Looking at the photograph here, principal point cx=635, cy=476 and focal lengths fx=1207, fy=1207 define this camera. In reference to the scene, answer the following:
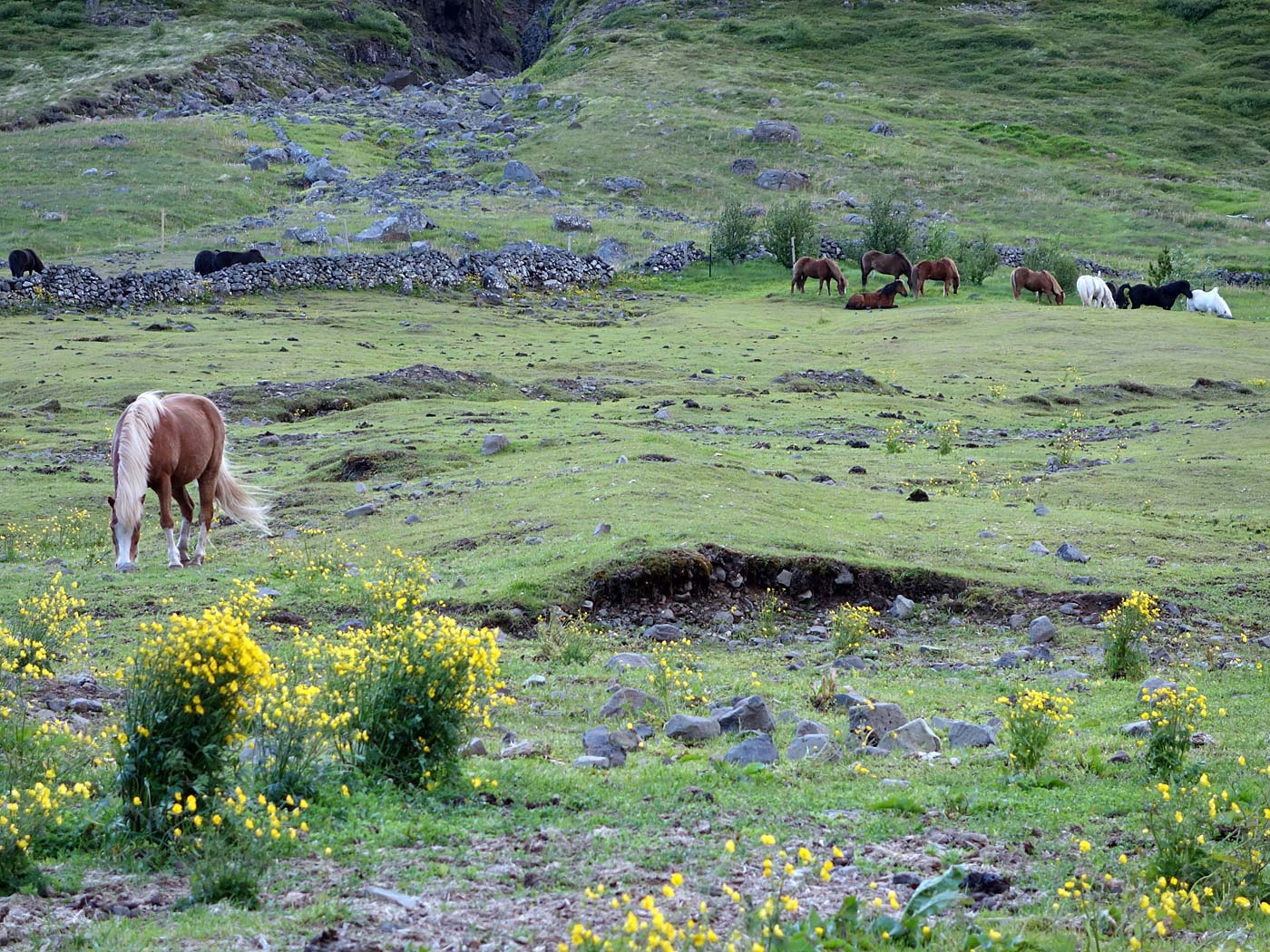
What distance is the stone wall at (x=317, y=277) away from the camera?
39.1 m

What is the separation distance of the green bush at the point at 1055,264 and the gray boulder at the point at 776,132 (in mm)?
25617

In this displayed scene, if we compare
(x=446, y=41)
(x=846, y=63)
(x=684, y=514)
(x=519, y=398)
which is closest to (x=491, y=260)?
(x=519, y=398)

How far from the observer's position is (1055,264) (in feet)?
168

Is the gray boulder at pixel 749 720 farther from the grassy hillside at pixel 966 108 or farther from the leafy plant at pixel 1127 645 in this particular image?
the grassy hillside at pixel 966 108

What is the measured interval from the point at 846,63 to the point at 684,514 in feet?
309

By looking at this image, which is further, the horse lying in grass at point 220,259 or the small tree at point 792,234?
the small tree at point 792,234

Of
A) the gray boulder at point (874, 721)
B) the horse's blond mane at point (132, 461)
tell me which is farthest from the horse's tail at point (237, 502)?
the gray boulder at point (874, 721)

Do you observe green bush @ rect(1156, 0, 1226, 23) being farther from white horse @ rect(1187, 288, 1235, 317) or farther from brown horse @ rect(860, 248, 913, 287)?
brown horse @ rect(860, 248, 913, 287)

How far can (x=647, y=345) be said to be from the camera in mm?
36656

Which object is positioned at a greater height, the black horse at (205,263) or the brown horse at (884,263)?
the black horse at (205,263)

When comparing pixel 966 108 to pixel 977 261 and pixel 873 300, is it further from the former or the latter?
pixel 873 300

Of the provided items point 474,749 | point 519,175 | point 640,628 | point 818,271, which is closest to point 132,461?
point 640,628

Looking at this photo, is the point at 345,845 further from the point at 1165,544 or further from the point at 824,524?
the point at 1165,544

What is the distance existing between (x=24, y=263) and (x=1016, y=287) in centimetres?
3623
